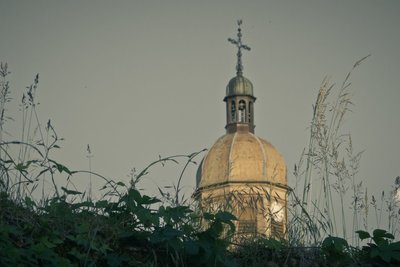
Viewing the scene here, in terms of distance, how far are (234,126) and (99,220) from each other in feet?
133

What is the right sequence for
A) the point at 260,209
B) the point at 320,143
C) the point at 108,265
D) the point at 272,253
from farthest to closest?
the point at 320,143, the point at 260,209, the point at 272,253, the point at 108,265

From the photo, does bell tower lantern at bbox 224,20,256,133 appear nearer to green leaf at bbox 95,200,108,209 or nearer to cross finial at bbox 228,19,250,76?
cross finial at bbox 228,19,250,76

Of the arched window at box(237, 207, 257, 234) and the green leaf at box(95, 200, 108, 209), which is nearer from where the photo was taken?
the green leaf at box(95, 200, 108, 209)

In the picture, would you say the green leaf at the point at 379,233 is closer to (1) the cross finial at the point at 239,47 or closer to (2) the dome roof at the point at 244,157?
(2) the dome roof at the point at 244,157

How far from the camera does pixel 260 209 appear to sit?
17.1ft

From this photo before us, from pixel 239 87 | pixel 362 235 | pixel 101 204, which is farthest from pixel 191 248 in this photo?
pixel 239 87

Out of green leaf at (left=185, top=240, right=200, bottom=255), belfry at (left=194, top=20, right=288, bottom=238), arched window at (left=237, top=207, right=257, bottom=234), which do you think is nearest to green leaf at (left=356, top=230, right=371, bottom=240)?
arched window at (left=237, top=207, right=257, bottom=234)

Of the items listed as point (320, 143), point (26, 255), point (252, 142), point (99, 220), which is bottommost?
point (26, 255)

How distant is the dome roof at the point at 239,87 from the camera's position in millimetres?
46594

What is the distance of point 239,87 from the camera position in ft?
154

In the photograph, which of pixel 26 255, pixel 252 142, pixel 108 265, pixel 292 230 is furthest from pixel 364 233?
pixel 252 142

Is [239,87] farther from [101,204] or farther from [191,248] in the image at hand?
[191,248]

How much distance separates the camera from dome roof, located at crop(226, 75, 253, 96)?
4659 centimetres

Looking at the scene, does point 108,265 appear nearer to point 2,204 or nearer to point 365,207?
point 2,204
